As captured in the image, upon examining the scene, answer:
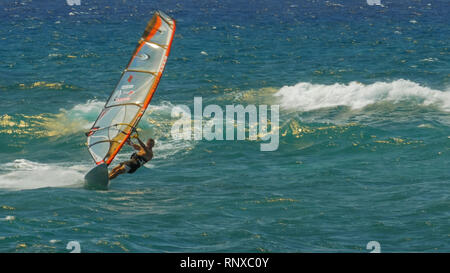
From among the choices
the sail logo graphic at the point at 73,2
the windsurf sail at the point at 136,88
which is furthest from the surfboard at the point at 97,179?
the sail logo graphic at the point at 73,2

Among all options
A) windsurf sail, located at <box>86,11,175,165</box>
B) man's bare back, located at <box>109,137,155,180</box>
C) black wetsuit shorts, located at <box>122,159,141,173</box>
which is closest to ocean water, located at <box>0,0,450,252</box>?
man's bare back, located at <box>109,137,155,180</box>

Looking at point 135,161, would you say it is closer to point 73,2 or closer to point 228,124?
point 228,124

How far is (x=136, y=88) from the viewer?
18859mm

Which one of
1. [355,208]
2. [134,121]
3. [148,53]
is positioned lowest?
[355,208]

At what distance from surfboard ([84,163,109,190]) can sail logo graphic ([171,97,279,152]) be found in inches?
268

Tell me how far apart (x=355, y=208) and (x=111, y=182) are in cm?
660

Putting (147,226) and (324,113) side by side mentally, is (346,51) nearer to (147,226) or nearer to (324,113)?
(324,113)

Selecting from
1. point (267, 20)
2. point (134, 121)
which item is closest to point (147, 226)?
point (134, 121)

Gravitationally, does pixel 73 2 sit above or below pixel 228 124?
above

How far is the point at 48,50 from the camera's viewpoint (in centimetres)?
4619

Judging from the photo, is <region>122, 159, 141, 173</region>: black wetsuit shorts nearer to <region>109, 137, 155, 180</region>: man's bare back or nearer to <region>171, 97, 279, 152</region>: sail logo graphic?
<region>109, 137, 155, 180</region>: man's bare back

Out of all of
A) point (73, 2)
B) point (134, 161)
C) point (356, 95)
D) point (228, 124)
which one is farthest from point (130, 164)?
point (73, 2)

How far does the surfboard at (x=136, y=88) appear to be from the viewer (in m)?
18.4

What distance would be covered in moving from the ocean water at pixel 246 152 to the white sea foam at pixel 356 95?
0.09m
